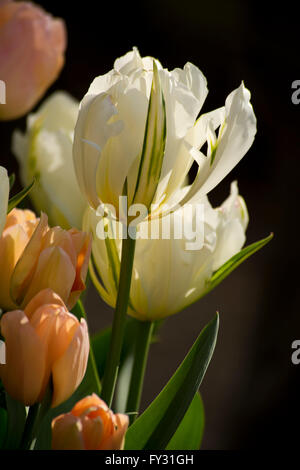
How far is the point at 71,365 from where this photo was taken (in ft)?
0.68

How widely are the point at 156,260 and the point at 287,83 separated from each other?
3.90 feet

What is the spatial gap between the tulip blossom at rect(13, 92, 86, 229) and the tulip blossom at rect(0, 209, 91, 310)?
0.49ft

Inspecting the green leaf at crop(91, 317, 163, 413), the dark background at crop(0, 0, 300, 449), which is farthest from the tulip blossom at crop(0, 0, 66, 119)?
the dark background at crop(0, 0, 300, 449)

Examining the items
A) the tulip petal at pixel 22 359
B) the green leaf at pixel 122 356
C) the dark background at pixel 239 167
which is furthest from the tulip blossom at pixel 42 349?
the dark background at pixel 239 167

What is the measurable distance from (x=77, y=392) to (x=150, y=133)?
0.12 meters

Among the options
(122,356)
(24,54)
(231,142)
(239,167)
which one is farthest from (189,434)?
(239,167)

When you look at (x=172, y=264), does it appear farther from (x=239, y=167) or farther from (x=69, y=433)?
(x=239, y=167)

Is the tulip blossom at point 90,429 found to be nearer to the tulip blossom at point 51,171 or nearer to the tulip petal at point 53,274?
the tulip petal at point 53,274

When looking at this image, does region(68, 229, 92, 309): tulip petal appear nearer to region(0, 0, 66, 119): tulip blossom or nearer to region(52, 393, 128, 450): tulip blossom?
region(52, 393, 128, 450): tulip blossom

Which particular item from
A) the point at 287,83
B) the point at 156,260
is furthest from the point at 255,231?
the point at 156,260

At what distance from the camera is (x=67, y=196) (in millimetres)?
387
